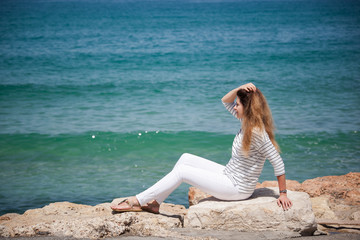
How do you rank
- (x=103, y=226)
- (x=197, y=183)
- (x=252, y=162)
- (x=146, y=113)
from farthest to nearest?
(x=146, y=113), (x=197, y=183), (x=252, y=162), (x=103, y=226)

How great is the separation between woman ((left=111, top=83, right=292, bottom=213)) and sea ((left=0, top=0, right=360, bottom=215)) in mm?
2620

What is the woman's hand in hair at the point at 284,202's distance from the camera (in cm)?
423

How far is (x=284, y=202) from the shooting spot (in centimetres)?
425

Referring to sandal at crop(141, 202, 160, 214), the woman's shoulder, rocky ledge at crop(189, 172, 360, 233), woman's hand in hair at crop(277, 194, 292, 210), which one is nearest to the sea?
rocky ledge at crop(189, 172, 360, 233)

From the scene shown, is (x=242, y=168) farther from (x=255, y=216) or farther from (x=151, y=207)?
(x=151, y=207)

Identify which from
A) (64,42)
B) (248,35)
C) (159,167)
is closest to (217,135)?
(159,167)

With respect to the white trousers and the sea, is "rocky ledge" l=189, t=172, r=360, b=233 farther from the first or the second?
the sea

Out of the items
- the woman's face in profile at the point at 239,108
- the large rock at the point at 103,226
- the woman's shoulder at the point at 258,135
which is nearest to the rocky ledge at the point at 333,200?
the large rock at the point at 103,226

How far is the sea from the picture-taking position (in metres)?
8.45

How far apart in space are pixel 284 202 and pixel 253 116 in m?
0.93

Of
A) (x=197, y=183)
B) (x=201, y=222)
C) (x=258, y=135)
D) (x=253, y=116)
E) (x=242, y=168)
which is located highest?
(x=253, y=116)

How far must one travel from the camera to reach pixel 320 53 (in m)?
25.9

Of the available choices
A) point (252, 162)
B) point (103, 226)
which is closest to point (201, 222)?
point (252, 162)

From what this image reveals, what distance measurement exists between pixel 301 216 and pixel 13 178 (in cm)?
613
